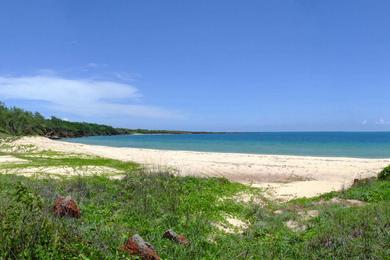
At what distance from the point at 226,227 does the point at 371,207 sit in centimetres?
444

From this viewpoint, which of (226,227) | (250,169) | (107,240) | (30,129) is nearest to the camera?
(107,240)

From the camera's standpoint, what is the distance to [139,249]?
7.00 meters

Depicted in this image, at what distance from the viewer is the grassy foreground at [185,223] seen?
6.44 m

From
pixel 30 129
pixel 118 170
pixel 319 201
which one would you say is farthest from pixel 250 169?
pixel 30 129

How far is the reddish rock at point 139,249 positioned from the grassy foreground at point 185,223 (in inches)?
6.9

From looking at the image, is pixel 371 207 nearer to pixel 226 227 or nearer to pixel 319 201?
pixel 319 201

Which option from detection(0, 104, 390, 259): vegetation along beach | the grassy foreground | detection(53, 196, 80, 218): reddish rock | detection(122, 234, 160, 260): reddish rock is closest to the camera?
the grassy foreground

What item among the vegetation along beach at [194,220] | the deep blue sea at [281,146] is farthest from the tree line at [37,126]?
the vegetation along beach at [194,220]

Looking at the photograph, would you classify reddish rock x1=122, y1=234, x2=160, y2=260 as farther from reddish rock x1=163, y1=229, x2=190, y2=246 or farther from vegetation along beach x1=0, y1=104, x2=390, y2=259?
reddish rock x1=163, y1=229, x2=190, y2=246

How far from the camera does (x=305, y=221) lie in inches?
440

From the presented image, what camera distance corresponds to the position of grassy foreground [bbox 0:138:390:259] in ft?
21.1

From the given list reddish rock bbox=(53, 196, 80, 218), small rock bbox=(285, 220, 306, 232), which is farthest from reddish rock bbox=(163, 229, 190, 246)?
small rock bbox=(285, 220, 306, 232)

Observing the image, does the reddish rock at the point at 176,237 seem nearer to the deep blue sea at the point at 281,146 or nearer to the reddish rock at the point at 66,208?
the reddish rock at the point at 66,208

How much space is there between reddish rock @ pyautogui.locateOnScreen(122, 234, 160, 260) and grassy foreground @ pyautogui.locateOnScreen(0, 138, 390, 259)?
18 cm
